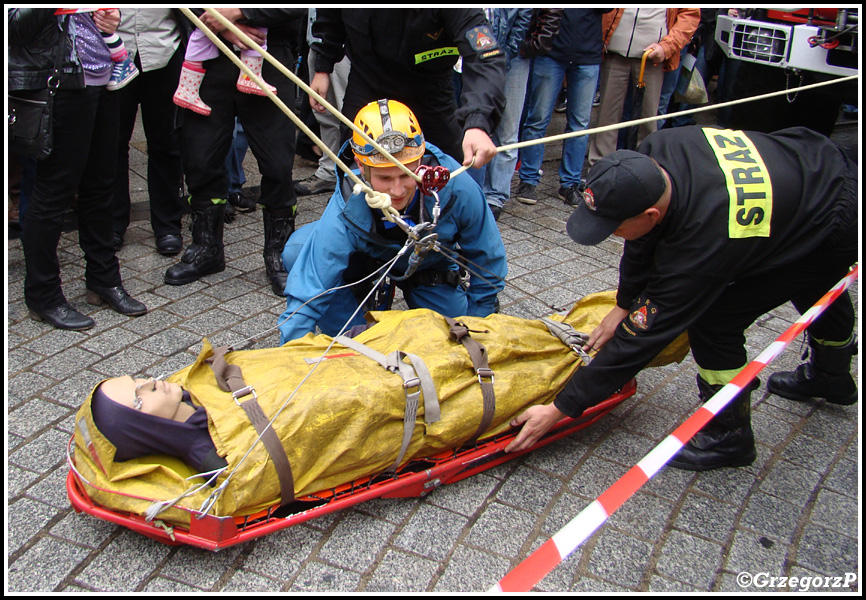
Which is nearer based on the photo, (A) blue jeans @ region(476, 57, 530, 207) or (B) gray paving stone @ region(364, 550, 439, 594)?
(B) gray paving stone @ region(364, 550, 439, 594)

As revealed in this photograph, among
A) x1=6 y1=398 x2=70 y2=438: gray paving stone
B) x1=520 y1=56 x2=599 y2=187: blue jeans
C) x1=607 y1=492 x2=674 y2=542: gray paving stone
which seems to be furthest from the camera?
x1=520 y1=56 x2=599 y2=187: blue jeans

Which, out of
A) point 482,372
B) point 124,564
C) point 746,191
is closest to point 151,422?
point 124,564

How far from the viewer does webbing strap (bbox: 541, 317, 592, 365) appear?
10.3 ft

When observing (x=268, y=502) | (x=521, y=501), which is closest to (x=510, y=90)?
(x=521, y=501)

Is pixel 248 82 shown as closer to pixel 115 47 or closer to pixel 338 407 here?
pixel 115 47

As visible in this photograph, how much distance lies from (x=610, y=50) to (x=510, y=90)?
1.00 meters

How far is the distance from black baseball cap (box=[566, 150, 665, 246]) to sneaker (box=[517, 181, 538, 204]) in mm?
3524

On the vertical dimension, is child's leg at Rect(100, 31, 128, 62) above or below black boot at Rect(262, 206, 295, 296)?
above

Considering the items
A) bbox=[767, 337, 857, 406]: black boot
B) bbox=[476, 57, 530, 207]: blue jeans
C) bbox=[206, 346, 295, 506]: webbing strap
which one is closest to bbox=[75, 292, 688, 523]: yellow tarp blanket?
bbox=[206, 346, 295, 506]: webbing strap

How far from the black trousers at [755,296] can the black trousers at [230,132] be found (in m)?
2.60

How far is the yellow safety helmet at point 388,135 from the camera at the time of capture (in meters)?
3.14

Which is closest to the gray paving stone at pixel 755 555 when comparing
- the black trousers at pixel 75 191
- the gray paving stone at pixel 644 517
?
the gray paving stone at pixel 644 517

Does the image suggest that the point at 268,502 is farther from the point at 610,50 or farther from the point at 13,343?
the point at 610,50

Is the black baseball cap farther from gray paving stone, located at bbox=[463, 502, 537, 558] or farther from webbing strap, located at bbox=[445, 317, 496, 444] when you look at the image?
gray paving stone, located at bbox=[463, 502, 537, 558]
